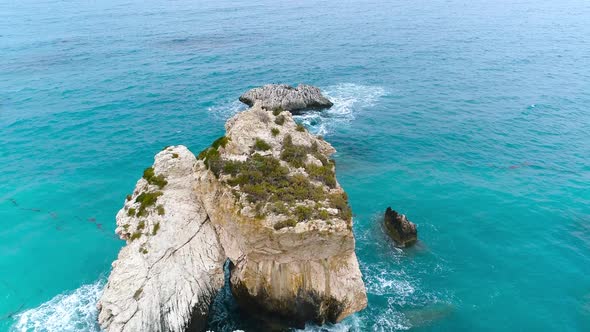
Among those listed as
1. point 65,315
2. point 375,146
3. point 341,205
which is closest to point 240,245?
point 341,205

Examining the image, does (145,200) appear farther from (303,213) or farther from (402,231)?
(402,231)

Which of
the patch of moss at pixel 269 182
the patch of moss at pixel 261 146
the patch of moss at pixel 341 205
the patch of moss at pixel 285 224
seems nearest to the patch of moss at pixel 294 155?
the patch of moss at pixel 269 182

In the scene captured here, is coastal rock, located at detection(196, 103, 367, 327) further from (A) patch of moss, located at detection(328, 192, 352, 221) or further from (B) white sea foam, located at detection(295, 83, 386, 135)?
(B) white sea foam, located at detection(295, 83, 386, 135)

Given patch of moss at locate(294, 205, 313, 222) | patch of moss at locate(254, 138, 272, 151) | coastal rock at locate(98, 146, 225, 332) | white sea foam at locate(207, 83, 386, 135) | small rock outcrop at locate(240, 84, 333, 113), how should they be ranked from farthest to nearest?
A: small rock outcrop at locate(240, 84, 333, 113) < white sea foam at locate(207, 83, 386, 135) < patch of moss at locate(254, 138, 272, 151) < coastal rock at locate(98, 146, 225, 332) < patch of moss at locate(294, 205, 313, 222)

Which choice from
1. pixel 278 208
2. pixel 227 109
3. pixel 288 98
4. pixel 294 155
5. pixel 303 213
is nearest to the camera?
pixel 303 213

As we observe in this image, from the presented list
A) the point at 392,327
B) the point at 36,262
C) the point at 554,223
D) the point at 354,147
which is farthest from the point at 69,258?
the point at 554,223

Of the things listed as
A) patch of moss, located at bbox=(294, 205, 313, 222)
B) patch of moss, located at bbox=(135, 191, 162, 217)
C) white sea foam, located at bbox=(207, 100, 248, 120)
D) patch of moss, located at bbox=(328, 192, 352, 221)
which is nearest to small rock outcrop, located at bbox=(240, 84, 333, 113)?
white sea foam, located at bbox=(207, 100, 248, 120)

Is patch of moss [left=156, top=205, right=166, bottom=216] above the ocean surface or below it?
above
